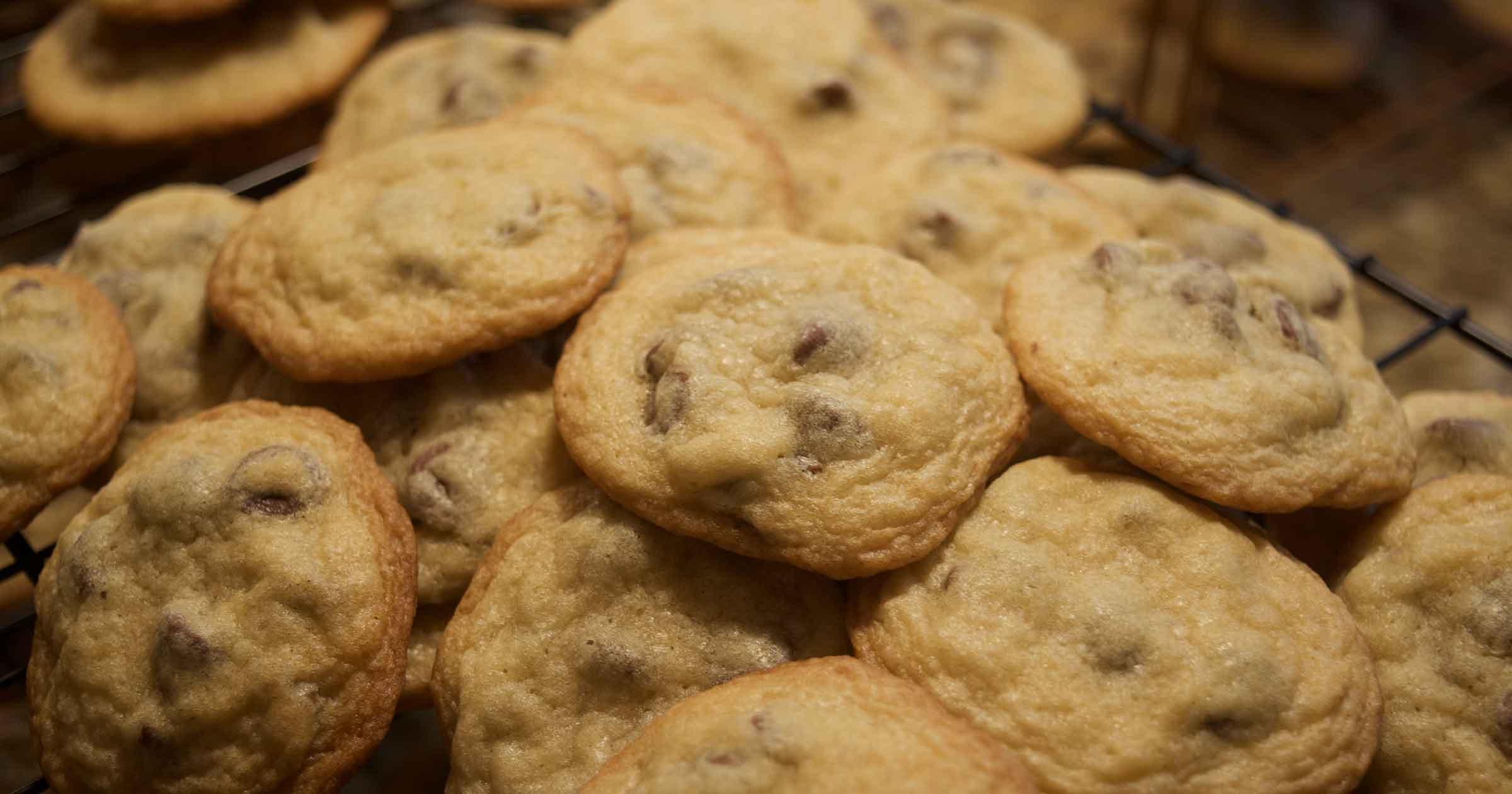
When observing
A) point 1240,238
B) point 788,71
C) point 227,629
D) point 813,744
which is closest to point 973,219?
point 1240,238

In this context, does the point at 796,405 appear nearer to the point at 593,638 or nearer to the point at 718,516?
the point at 718,516

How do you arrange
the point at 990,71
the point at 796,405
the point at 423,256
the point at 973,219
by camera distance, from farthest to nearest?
the point at 990,71, the point at 973,219, the point at 423,256, the point at 796,405

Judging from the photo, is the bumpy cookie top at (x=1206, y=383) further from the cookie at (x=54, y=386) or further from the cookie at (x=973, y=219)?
the cookie at (x=54, y=386)

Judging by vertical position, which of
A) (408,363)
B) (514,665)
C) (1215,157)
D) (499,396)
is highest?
(408,363)

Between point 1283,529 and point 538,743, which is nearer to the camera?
point 538,743

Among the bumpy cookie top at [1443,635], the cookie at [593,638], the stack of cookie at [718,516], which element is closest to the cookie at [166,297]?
the stack of cookie at [718,516]

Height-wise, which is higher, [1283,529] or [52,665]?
[52,665]

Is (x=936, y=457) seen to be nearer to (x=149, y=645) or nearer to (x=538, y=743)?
(x=538, y=743)

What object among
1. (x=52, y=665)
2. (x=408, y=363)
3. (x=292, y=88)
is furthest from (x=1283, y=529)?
(x=292, y=88)
